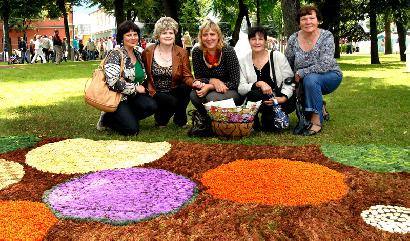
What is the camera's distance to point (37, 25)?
68.1 m

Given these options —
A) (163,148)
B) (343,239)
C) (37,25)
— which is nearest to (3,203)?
(163,148)

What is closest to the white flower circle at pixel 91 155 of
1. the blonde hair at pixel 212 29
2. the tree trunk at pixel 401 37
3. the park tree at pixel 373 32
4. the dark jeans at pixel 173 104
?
the dark jeans at pixel 173 104

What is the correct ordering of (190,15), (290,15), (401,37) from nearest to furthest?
(290,15)
(401,37)
(190,15)

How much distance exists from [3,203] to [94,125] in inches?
138

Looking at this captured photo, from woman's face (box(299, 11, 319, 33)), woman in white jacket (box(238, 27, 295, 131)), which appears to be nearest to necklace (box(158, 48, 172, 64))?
woman in white jacket (box(238, 27, 295, 131))

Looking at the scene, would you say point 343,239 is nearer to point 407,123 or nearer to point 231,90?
point 231,90

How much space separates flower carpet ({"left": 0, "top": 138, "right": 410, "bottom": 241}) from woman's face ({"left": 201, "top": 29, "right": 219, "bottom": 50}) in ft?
4.57

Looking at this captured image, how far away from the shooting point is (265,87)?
20.0 feet

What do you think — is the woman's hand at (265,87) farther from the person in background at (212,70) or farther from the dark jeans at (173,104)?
the dark jeans at (173,104)

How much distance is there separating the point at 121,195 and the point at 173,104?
3022 mm

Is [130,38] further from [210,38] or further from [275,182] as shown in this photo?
[275,182]

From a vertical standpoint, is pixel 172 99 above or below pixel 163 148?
above

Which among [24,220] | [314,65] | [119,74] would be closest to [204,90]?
[119,74]

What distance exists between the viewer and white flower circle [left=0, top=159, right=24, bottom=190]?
14.3ft
